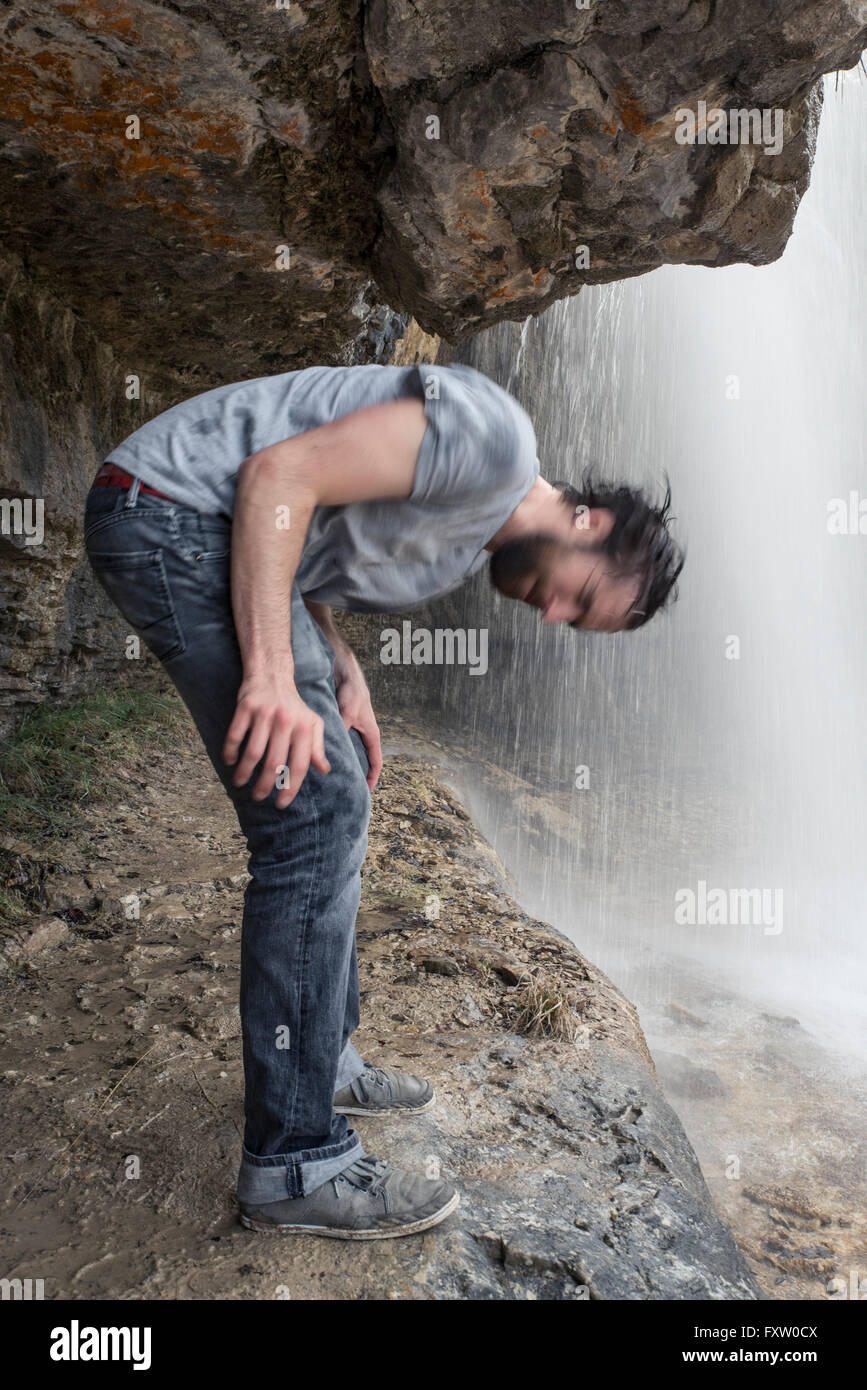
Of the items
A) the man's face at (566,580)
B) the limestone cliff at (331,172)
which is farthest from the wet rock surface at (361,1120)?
the limestone cliff at (331,172)

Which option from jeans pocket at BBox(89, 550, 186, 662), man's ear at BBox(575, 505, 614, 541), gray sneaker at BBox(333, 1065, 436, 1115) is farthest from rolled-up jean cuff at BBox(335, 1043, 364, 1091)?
man's ear at BBox(575, 505, 614, 541)

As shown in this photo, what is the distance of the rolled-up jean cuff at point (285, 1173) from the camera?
1.55 m

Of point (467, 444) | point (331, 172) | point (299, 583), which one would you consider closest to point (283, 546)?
point (299, 583)

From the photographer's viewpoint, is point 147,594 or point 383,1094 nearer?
point 147,594

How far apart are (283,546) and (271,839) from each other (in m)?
0.44

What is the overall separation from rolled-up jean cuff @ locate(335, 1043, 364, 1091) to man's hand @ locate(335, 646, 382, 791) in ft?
1.86

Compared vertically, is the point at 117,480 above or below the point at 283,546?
above

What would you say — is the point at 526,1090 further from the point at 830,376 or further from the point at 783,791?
the point at 830,376

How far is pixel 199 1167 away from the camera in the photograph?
5.87ft

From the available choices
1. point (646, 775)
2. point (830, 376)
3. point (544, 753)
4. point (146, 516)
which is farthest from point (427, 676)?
point (830, 376)

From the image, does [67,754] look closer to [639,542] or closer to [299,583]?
[299,583]

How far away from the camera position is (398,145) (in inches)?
102

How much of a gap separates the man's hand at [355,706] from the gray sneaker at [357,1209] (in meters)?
0.71

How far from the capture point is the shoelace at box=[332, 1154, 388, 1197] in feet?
5.28
